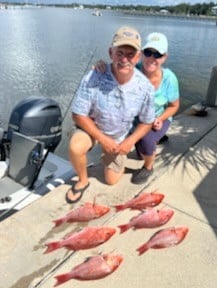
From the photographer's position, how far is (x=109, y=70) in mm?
2939

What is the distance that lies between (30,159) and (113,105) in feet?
3.33

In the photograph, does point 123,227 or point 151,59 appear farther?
point 151,59

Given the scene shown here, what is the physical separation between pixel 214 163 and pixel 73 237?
1.95 m

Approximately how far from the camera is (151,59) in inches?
124

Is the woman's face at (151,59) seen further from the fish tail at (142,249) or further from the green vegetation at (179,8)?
the green vegetation at (179,8)

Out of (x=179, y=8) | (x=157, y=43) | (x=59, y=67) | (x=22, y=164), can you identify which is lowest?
(x=59, y=67)

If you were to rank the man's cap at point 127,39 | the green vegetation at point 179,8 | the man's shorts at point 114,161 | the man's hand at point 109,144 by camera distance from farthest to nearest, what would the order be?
the green vegetation at point 179,8, the man's shorts at point 114,161, the man's hand at point 109,144, the man's cap at point 127,39

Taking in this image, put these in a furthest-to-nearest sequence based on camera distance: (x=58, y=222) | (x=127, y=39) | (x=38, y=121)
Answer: (x=38, y=121)
(x=58, y=222)
(x=127, y=39)

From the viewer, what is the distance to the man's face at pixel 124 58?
109 inches

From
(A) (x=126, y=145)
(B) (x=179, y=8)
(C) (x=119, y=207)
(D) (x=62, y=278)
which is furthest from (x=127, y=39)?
(B) (x=179, y=8)

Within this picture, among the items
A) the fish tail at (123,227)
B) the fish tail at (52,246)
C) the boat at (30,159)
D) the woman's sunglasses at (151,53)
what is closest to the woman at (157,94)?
the woman's sunglasses at (151,53)

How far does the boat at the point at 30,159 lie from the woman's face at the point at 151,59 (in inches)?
48.9

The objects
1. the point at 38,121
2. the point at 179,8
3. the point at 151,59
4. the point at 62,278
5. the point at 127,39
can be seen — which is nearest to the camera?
the point at 62,278

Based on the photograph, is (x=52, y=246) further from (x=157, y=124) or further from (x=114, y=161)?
(x=157, y=124)
